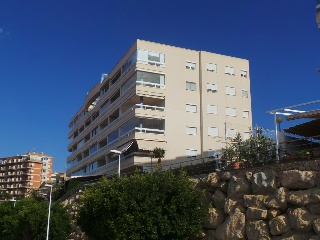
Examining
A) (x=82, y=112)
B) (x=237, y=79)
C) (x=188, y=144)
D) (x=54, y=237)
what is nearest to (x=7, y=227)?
(x=54, y=237)

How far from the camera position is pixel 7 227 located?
37.8m

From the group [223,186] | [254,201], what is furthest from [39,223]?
[254,201]

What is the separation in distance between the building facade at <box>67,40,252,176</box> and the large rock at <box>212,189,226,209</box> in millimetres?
20458

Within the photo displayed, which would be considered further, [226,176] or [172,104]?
[172,104]

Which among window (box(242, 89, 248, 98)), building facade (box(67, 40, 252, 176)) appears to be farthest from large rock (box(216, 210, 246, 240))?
window (box(242, 89, 248, 98))

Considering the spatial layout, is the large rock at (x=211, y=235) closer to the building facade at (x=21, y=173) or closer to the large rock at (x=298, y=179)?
the large rock at (x=298, y=179)

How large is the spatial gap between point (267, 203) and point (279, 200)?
653 mm

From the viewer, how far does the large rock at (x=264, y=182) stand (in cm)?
2100

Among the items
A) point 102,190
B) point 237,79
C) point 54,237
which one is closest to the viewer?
point 102,190

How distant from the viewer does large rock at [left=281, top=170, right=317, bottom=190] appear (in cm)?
1947

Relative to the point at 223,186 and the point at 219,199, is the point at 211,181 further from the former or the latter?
the point at 219,199

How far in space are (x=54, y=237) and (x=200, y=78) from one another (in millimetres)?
25172

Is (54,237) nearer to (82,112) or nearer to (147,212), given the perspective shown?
(147,212)

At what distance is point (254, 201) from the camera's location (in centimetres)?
2116
